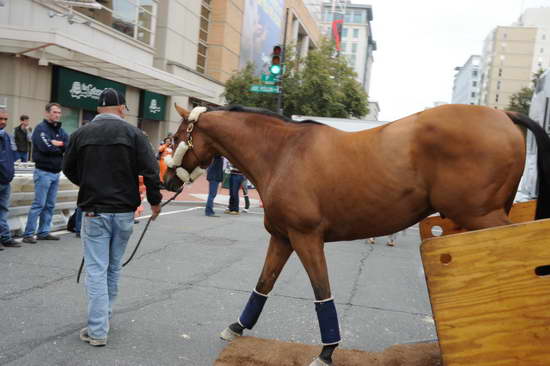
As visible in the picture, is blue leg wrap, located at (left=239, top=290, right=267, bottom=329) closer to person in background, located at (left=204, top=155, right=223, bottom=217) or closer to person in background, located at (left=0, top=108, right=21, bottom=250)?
person in background, located at (left=0, top=108, right=21, bottom=250)

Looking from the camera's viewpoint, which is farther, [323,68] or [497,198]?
[323,68]

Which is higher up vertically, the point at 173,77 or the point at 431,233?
the point at 173,77

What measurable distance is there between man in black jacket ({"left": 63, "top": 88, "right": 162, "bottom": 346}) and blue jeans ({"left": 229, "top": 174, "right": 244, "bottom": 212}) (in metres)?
8.73

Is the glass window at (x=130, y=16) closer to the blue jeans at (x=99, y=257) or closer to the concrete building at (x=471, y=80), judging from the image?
the blue jeans at (x=99, y=257)

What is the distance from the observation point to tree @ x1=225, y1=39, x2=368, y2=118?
24047 mm

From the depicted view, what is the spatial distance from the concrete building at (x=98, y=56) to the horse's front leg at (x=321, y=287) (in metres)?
13.0

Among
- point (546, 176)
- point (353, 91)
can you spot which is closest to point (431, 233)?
point (546, 176)

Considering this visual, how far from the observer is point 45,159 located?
7.39 meters

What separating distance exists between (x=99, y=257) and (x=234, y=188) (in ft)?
29.9

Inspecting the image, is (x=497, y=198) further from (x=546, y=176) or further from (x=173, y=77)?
(x=173, y=77)

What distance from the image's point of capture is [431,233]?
4004 mm

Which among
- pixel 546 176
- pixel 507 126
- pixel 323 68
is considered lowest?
pixel 546 176

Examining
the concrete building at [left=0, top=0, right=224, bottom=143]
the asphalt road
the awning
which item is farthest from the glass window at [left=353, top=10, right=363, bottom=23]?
the asphalt road

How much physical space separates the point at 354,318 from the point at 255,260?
107 inches
